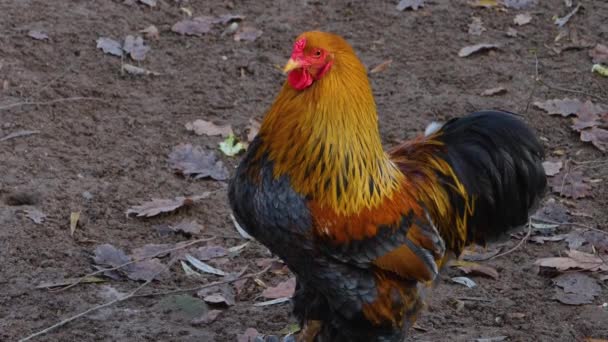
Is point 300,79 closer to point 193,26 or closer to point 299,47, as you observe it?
point 299,47

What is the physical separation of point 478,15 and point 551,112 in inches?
59.6

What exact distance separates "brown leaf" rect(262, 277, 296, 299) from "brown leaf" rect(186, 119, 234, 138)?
1.45m

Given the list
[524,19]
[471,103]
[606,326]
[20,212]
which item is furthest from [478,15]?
[20,212]

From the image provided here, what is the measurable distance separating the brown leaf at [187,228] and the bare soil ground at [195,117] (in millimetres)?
66

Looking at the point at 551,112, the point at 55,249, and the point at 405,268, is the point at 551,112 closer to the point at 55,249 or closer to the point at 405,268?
the point at 405,268

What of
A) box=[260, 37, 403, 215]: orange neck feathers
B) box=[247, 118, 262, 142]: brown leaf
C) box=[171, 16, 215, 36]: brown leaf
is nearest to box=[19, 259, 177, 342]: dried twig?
box=[260, 37, 403, 215]: orange neck feathers

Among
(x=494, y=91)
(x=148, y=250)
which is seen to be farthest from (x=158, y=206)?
(x=494, y=91)

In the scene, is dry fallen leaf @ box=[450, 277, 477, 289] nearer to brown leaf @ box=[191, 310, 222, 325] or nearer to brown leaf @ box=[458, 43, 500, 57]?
brown leaf @ box=[191, 310, 222, 325]

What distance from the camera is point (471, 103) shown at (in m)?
6.45

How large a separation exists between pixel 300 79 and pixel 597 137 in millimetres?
2835

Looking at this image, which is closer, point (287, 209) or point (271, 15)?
point (287, 209)

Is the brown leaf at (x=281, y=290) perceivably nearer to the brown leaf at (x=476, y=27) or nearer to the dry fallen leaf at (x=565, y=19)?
the brown leaf at (x=476, y=27)

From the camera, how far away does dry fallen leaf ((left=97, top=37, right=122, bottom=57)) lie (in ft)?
22.0

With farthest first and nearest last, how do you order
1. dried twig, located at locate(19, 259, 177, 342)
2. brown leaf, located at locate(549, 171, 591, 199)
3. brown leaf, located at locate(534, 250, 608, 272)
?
brown leaf, located at locate(549, 171, 591, 199) → brown leaf, located at locate(534, 250, 608, 272) → dried twig, located at locate(19, 259, 177, 342)
